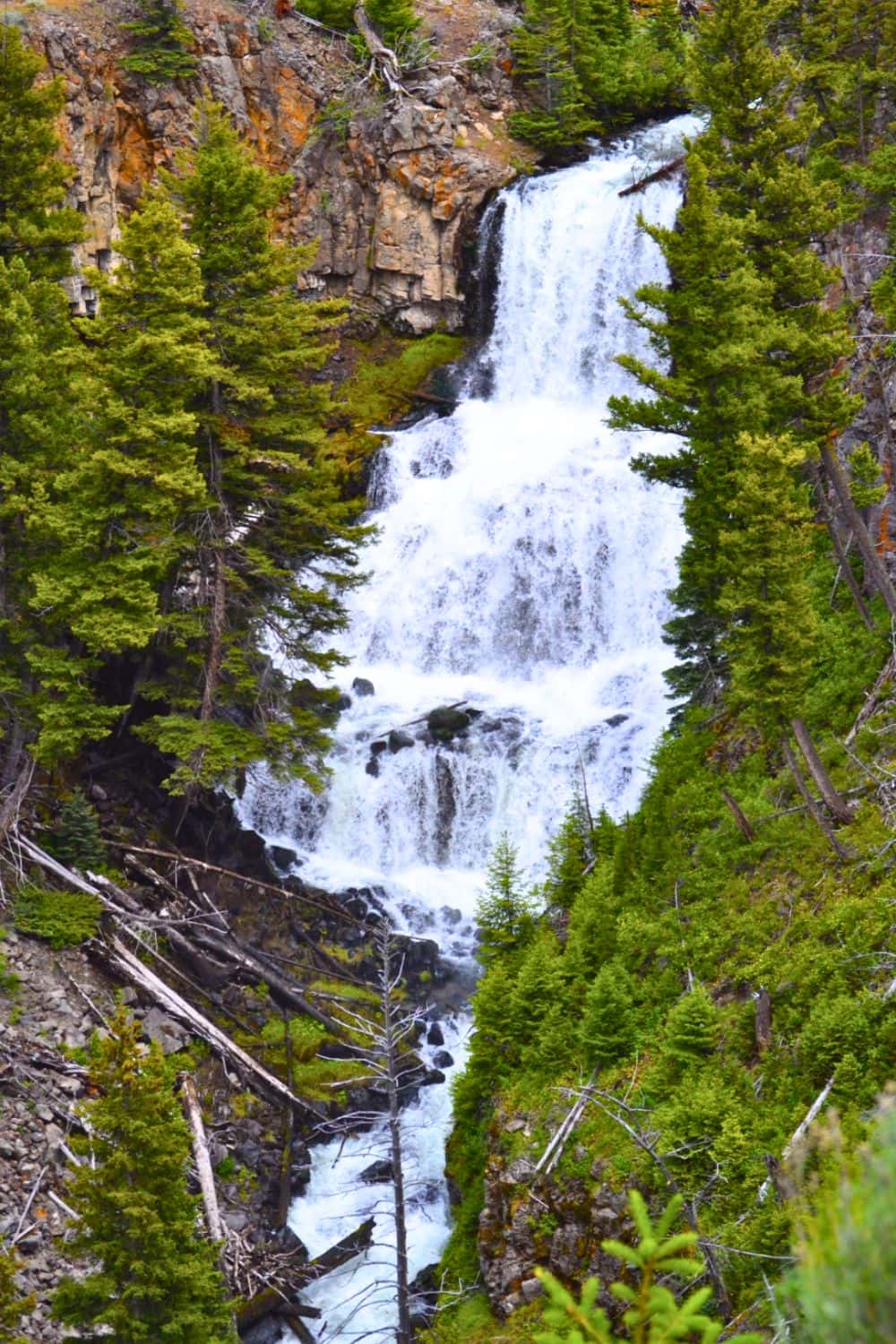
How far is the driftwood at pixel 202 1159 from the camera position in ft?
53.7

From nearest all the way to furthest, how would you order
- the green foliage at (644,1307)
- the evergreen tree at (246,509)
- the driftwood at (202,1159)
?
1. the green foliage at (644,1307)
2. the driftwood at (202,1159)
3. the evergreen tree at (246,509)

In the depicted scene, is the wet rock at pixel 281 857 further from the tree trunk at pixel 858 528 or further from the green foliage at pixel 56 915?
the tree trunk at pixel 858 528

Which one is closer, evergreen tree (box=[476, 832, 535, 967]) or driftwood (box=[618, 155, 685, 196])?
evergreen tree (box=[476, 832, 535, 967])

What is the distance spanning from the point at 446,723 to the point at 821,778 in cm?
1290

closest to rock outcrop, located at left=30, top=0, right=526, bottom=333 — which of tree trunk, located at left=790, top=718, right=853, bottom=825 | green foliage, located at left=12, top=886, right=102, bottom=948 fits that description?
green foliage, located at left=12, top=886, right=102, bottom=948

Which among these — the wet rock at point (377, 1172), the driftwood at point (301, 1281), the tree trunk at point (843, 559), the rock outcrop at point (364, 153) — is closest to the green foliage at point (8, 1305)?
the driftwood at point (301, 1281)

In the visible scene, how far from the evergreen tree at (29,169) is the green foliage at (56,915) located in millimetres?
10919

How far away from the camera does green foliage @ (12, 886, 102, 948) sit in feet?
63.3

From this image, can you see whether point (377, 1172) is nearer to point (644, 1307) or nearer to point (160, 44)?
point (644, 1307)

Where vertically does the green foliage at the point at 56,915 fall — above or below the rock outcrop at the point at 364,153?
below

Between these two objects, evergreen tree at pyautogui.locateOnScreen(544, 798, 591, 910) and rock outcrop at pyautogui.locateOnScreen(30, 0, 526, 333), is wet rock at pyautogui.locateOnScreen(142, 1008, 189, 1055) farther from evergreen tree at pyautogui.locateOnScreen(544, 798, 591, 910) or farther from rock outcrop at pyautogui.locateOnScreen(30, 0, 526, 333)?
rock outcrop at pyautogui.locateOnScreen(30, 0, 526, 333)

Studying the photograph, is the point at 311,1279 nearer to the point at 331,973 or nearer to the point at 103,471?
the point at 331,973

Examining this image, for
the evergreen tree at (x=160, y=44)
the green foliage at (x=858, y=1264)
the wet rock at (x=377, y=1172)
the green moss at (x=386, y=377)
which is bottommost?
the wet rock at (x=377, y=1172)

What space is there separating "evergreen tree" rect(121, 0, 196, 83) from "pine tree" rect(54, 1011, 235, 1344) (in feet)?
105
